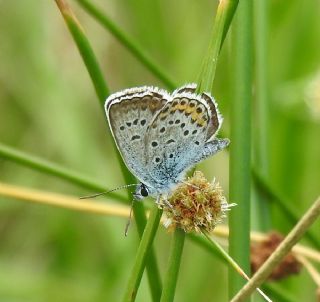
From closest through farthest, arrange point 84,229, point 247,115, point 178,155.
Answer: point 247,115, point 178,155, point 84,229

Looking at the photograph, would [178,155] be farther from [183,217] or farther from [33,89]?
[33,89]

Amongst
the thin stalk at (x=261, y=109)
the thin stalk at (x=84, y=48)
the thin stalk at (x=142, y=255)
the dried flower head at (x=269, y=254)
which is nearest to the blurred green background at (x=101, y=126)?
the thin stalk at (x=261, y=109)

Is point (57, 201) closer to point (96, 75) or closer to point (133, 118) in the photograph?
point (133, 118)

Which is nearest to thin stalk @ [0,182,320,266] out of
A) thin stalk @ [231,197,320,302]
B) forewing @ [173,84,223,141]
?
forewing @ [173,84,223,141]

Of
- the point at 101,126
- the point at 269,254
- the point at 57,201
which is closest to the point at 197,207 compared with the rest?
the point at 269,254

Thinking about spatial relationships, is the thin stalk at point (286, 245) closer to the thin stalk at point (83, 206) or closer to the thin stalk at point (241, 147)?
the thin stalk at point (241, 147)

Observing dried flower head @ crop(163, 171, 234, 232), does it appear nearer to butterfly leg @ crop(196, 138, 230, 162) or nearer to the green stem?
butterfly leg @ crop(196, 138, 230, 162)

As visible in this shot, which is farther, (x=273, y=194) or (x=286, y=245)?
(x=273, y=194)

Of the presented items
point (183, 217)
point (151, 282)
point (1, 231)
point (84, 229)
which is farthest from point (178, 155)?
point (1, 231)
